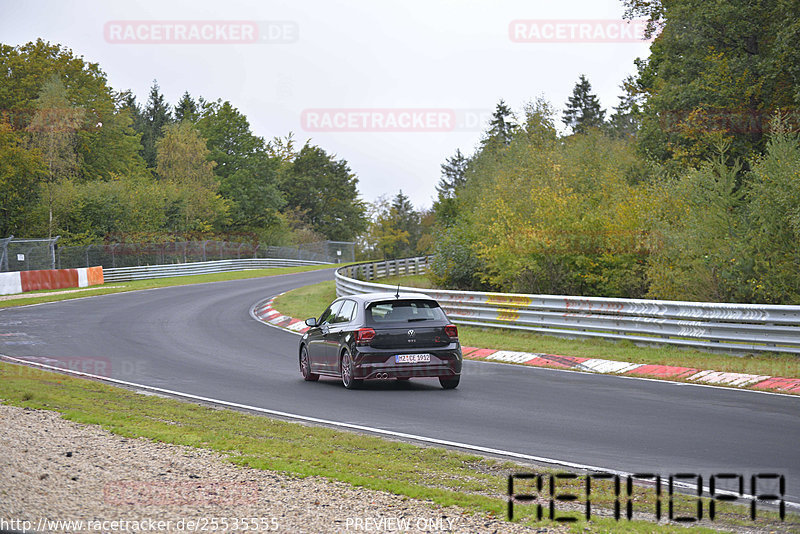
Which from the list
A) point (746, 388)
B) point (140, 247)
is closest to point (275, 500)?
point (746, 388)

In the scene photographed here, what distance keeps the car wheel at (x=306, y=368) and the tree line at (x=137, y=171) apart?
144 ft

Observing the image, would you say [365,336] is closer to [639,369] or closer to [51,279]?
[639,369]

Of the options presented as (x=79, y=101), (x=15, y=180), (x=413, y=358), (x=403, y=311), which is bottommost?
(x=413, y=358)

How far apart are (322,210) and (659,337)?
293ft

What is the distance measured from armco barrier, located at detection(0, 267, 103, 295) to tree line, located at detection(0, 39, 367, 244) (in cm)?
1142

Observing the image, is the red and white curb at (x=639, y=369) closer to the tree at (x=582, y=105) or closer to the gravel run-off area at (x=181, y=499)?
the gravel run-off area at (x=181, y=499)

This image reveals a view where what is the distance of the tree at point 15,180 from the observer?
2142 inches

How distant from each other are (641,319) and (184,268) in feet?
142

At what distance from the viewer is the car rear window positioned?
538 inches

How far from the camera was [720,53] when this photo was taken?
33312 millimetres

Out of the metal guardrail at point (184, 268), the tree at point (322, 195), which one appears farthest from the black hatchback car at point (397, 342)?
the tree at point (322, 195)

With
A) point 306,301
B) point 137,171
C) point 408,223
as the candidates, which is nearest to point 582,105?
point 408,223

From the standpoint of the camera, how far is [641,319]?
58.8 feet

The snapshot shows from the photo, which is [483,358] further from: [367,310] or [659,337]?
[367,310]
